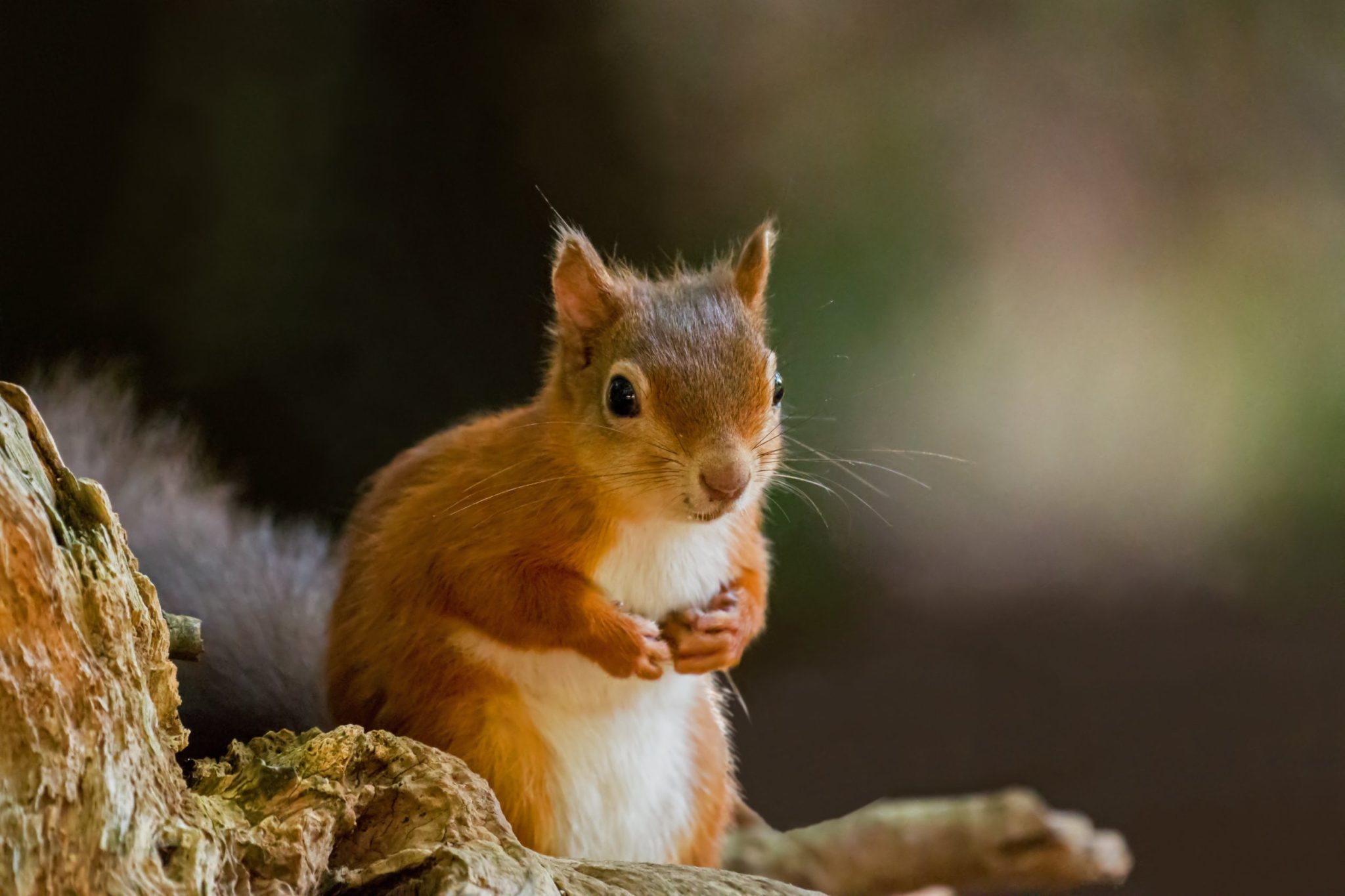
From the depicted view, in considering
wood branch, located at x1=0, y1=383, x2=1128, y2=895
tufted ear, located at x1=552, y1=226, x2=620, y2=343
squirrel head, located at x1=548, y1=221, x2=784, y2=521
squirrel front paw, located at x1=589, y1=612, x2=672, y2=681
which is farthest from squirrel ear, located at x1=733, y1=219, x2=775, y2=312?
wood branch, located at x1=0, y1=383, x2=1128, y2=895

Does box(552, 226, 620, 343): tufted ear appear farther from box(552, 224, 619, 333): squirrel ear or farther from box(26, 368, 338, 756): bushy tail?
box(26, 368, 338, 756): bushy tail

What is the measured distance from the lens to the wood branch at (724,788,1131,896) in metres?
1.59

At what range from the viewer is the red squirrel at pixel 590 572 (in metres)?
1.02

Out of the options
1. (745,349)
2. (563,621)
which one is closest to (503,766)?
(563,621)

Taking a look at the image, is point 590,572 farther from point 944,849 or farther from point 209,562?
point 944,849

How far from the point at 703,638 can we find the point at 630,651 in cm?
9

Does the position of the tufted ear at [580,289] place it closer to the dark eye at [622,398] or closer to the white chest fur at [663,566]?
the dark eye at [622,398]

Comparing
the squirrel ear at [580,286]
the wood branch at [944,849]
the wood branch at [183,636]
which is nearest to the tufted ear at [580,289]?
the squirrel ear at [580,286]

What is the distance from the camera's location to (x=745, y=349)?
104cm

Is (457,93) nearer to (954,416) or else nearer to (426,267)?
(426,267)

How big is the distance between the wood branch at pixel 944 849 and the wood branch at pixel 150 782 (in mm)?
836

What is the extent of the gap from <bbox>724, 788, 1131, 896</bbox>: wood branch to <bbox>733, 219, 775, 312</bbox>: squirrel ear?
85 centimetres

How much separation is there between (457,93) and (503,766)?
76cm

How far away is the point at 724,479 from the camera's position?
3.12ft
